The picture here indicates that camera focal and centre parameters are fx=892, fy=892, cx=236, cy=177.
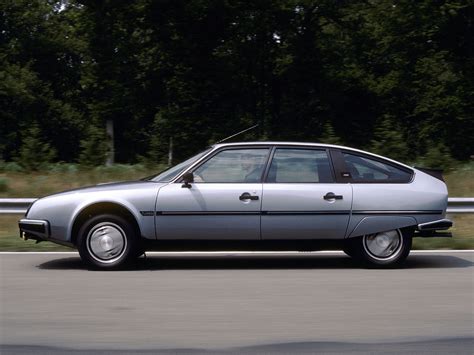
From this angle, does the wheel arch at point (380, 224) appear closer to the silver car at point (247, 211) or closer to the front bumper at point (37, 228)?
the silver car at point (247, 211)

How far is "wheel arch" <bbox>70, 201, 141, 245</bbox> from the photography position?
31.4 ft

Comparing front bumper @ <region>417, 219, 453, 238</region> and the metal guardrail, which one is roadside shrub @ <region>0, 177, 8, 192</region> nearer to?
the metal guardrail

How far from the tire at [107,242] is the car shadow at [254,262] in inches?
8.7

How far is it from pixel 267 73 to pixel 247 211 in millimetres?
30766

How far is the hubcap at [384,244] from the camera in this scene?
981 cm

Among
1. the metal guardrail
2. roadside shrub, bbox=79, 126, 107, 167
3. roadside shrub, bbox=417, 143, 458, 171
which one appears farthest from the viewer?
roadside shrub, bbox=79, 126, 107, 167

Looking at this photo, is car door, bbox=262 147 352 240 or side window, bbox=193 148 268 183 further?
side window, bbox=193 148 268 183

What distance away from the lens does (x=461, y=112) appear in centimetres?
3531

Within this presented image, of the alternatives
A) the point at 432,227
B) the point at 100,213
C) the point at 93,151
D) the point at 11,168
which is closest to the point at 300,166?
the point at 432,227

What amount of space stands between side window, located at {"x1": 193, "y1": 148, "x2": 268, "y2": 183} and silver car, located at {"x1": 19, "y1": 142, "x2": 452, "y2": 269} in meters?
0.01

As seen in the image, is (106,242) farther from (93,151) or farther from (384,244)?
(93,151)

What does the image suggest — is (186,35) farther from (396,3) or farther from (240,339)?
(240,339)

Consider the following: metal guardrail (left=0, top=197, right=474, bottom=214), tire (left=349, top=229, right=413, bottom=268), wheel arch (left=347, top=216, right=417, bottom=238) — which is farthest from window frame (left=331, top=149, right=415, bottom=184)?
metal guardrail (left=0, top=197, right=474, bottom=214)

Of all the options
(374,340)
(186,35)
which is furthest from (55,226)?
(186,35)
